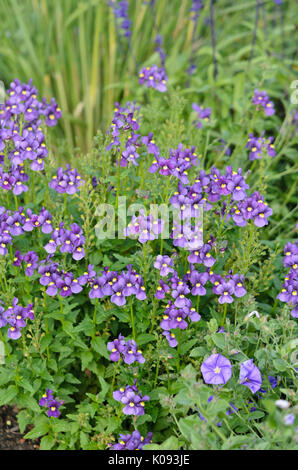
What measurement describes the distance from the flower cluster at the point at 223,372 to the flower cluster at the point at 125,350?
0.33 metres

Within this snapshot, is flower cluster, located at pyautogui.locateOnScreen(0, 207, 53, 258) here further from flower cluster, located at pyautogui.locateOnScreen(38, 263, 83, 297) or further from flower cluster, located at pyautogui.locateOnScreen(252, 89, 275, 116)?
flower cluster, located at pyautogui.locateOnScreen(252, 89, 275, 116)

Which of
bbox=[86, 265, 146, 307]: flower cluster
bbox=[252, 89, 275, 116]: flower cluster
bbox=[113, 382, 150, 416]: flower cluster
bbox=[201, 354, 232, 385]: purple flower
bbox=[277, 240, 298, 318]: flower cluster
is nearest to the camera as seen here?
bbox=[201, 354, 232, 385]: purple flower

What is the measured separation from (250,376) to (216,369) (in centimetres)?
17

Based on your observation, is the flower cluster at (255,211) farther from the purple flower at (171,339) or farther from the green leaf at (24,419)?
the green leaf at (24,419)

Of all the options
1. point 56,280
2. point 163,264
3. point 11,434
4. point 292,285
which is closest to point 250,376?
point 292,285

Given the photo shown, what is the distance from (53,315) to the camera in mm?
2641

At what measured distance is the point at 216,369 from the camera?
2.25 meters

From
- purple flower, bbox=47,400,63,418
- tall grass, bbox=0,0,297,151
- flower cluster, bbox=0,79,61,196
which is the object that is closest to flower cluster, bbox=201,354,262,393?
purple flower, bbox=47,400,63,418

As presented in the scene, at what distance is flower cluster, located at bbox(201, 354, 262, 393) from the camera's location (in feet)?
7.32

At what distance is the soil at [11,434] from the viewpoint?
9.64ft

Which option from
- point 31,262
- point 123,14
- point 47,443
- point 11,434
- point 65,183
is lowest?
point 11,434

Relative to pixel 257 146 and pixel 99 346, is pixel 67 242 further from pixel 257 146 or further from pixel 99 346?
pixel 257 146

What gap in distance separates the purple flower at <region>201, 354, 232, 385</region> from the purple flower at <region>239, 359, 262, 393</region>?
79 millimetres

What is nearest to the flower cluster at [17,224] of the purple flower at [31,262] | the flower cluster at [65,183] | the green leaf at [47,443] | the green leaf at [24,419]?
the purple flower at [31,262]
